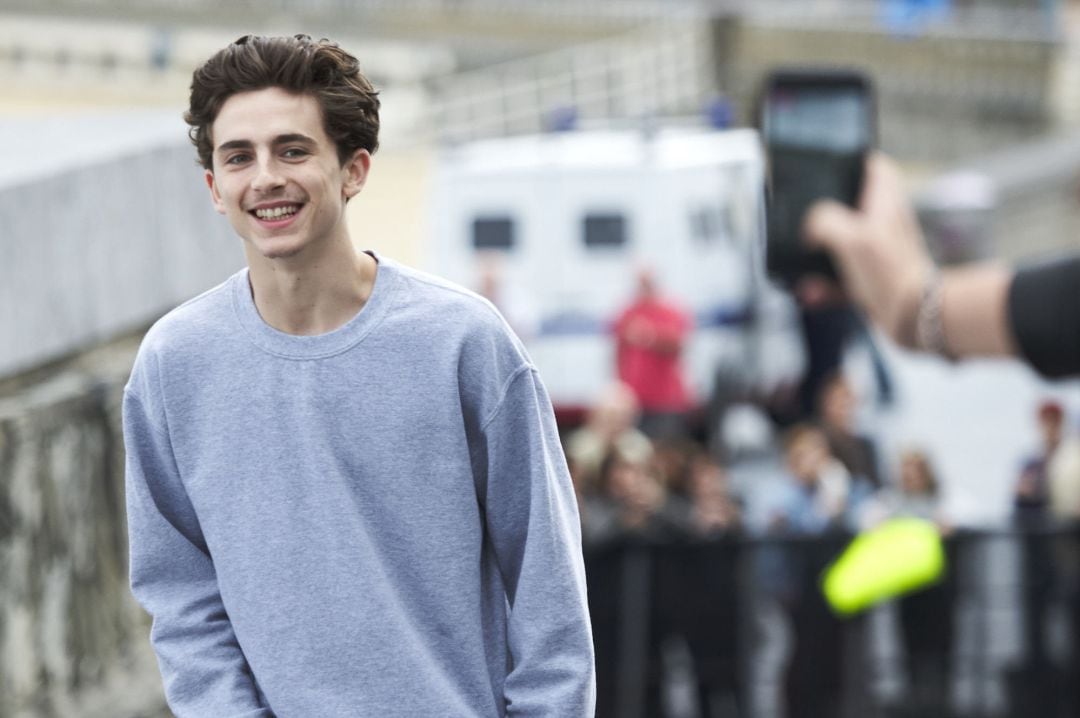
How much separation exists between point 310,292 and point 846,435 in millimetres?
10529

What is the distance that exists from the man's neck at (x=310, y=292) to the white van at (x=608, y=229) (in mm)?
14534

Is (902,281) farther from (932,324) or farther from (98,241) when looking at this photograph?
(98,241)

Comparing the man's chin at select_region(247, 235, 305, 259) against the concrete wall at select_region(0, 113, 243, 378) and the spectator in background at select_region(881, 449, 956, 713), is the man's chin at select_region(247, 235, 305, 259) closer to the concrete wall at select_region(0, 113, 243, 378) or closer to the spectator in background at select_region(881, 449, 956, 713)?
the concrete wall at select_region(0, 113, 243, 378)

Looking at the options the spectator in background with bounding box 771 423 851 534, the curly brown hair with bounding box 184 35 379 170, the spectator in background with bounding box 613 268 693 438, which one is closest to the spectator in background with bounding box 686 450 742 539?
the spectator in background with bounding box 771 423 851 534

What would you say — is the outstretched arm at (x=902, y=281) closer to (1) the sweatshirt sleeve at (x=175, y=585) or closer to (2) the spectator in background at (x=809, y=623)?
(1) the sweatshirt sleeve at (x=175, y=585)

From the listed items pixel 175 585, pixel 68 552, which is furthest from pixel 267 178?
pixel 68 552

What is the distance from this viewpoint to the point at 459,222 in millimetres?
17828

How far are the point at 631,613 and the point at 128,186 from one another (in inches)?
220

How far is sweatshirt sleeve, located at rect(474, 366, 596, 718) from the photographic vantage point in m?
2.82

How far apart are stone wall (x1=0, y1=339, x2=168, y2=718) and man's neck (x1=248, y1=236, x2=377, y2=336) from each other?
2171 mm

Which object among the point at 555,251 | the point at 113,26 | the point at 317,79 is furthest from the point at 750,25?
the point at 317,79

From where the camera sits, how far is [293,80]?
274 cm

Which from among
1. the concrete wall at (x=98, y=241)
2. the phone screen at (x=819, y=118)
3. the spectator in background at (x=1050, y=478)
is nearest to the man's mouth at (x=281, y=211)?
the phone screen at (x=819, y=118)

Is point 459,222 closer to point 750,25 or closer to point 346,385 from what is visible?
point 346,385
